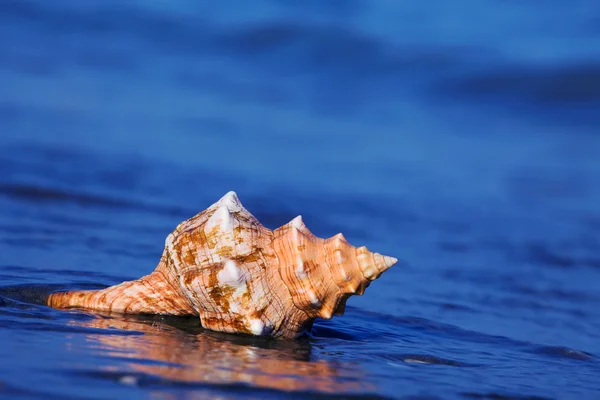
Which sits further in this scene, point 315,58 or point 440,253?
point 315,58

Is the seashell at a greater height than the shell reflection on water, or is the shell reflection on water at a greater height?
the seashell

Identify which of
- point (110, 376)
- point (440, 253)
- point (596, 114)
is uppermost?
point (596, 114)

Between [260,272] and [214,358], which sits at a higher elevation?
[260,272]

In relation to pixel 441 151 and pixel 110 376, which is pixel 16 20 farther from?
pixel 110 376

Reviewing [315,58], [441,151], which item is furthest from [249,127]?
[315,58]

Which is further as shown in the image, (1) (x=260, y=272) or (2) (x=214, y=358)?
(1) (x=260, y=272)

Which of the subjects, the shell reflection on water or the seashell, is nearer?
the shell reflection on water
